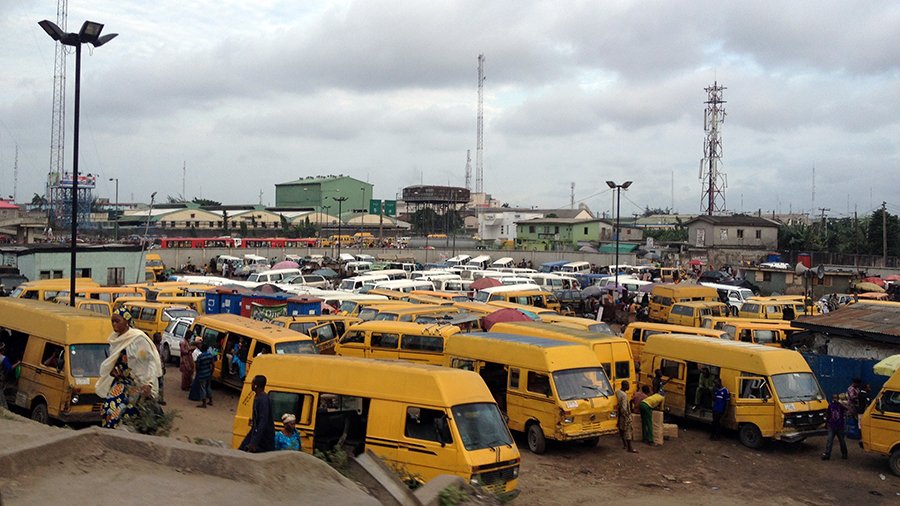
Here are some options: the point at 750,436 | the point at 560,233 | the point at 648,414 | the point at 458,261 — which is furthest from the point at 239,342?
the point at 560,233

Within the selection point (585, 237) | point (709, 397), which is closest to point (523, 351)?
point (709, 397)

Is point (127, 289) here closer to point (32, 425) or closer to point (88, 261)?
point (88, 261)

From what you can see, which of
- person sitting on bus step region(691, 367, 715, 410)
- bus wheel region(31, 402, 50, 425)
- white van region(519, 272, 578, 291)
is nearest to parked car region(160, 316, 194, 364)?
bus wheel region(31, 402, 50, 425)

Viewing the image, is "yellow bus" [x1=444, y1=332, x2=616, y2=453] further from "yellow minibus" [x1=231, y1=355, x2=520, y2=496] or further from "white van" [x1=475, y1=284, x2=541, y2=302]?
"white van" [x1=475, y1=284, x2=541, y2=302]

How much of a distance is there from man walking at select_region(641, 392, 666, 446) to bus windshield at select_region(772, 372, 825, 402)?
226 centimetres

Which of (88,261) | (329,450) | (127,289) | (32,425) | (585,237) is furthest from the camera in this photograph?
(585,237)

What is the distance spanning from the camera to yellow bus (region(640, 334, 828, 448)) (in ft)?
49.1

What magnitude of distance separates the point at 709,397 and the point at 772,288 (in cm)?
3074

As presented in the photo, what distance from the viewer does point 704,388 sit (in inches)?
642

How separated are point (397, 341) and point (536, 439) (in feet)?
18.0

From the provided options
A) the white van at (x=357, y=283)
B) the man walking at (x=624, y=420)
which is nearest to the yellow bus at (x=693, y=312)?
the white van at (x=357, y=283)

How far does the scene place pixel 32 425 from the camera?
8.87m

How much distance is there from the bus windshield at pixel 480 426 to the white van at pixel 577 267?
43.0 meters

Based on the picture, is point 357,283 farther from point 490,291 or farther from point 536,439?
point 536,439
